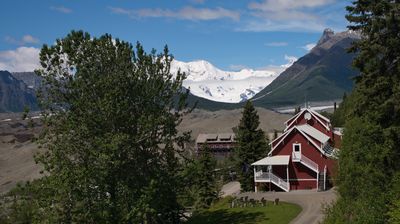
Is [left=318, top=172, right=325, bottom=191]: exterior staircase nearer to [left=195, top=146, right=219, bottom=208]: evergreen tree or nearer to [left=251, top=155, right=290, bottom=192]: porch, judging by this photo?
[left=251, top=155, right=290, bottom=192]: porch

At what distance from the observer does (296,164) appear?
56.9 meters

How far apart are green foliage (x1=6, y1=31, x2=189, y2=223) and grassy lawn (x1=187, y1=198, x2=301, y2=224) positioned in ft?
24.9

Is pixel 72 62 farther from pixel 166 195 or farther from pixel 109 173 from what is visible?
pixel 166 195

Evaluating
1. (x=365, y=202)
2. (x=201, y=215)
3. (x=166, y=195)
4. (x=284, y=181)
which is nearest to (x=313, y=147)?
(x=284, y=181)

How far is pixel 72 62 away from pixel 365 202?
822 inches

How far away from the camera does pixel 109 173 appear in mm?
31547

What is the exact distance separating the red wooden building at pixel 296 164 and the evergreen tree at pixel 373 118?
26.7 m

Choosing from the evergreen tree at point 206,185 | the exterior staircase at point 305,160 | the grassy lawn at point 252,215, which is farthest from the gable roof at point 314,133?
the grassy lawn at point 252,215

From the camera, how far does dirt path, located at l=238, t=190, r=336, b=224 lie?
39.4m

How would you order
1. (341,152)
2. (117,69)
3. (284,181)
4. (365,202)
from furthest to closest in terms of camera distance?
(284,181)
(117,69)
(341,152)
(365,202)

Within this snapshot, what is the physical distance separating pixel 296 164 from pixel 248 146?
6274 millimetres

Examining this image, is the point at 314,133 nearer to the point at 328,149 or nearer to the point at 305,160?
the point at 328,149

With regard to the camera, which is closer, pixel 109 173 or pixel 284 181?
pixel 109 173

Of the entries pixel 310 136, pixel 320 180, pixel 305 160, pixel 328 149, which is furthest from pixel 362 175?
pixel 328 149
